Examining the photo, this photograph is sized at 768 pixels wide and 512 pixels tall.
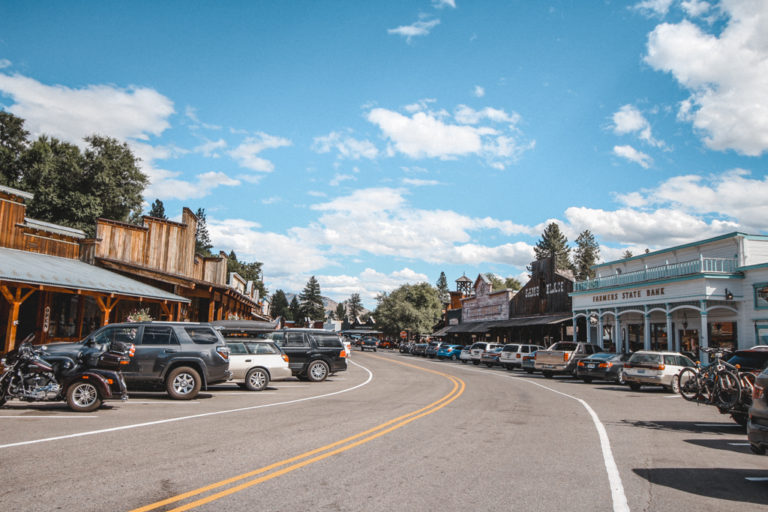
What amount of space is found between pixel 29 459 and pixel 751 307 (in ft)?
95.9

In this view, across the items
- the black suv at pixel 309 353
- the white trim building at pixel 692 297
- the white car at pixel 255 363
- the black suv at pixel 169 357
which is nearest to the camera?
the black suv at pixel 169 357

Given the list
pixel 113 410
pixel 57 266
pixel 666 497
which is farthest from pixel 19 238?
pixel 666 497

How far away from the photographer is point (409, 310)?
8506 cm

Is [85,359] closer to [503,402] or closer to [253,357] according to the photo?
[253,357]

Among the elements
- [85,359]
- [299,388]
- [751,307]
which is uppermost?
[751,307]

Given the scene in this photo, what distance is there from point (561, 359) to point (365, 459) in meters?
22.0

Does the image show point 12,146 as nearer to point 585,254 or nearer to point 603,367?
point 603,367

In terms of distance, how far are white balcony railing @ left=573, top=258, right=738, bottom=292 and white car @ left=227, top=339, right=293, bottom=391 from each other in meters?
21.2

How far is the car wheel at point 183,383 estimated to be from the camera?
13.8 m

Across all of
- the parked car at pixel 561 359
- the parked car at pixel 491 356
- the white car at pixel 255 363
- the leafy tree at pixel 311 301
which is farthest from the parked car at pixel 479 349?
the leafy tree at pixel 311 301

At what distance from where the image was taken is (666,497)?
20.0 ft

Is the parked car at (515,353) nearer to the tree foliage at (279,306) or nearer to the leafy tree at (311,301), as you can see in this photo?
the leafy tree at (311,301)

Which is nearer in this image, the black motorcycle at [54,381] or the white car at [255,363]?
the black motorcycle at [54,381]

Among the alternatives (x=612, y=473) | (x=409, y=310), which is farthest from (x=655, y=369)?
(x=409, y=310)
